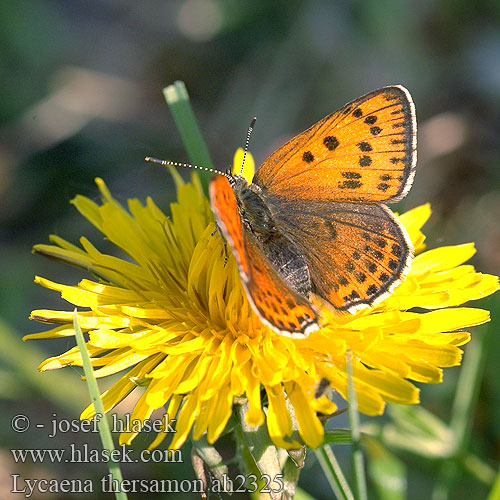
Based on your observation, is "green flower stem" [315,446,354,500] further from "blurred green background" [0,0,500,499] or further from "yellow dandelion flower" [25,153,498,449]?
"blurred green background" [0,0,500,499]

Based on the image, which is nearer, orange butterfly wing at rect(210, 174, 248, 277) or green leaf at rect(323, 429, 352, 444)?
orange butterfly wing at rect(210, 174, 248, 277)

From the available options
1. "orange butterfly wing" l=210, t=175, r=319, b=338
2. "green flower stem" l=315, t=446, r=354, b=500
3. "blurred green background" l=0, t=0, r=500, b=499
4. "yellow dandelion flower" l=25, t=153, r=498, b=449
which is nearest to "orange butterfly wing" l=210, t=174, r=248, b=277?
"orange butterfly wing" l=210, t=175, r=319, b=338

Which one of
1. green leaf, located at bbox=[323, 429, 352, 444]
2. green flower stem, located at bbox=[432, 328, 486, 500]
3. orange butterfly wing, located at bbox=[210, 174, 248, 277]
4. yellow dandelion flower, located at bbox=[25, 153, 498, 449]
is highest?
orange butterfly wing, located at bbox=[210, 174, 248, 277]

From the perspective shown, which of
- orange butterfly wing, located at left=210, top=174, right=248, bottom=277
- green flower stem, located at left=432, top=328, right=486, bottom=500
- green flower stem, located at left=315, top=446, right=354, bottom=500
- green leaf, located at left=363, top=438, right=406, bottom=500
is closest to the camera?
orange butterfly wing, located at left=210, top=174, right=248, bottom=277

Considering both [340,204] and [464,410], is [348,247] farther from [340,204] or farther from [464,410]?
[464,410]

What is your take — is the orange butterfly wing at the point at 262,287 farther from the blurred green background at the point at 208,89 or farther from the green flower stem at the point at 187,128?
the blurred green background at the point at 208,89

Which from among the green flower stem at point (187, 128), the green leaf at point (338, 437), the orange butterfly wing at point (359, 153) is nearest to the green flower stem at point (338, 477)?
the green leaf at point (338, 437)
